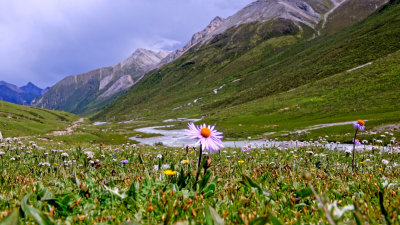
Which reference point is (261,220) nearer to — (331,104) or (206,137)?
(206,137)

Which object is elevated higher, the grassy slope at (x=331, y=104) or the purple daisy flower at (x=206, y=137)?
the grassy slope at (x=331, y=104)

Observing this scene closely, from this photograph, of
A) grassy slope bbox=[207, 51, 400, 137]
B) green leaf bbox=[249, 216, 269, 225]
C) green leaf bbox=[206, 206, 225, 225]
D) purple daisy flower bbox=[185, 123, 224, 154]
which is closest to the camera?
green leaf bbox=[249, 216, 269, 225]

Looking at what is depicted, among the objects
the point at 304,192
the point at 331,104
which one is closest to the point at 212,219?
the point at 304,192

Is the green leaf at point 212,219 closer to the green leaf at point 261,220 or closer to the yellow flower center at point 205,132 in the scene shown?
the green leaf at point 261,220

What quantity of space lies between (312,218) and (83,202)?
113 inches

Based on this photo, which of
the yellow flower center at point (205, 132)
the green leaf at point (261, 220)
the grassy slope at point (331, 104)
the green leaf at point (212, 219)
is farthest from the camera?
the grassy slope at point (331, 104)

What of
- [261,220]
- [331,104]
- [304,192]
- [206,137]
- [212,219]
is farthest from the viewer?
[331,104]

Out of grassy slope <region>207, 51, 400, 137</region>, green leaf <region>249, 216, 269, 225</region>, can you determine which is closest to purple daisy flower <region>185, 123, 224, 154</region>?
green leaf <region>249, 216, 269, 225</region>

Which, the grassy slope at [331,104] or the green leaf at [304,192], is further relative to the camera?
the grassy slope at [331,104]

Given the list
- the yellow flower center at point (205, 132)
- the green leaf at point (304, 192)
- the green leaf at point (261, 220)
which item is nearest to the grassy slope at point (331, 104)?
the green leaf at point (304, 192)

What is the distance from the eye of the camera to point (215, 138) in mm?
3938

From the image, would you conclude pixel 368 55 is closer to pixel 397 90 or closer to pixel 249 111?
pixel 397 90

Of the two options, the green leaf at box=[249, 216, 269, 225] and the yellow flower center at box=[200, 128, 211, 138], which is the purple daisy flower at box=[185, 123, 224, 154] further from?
the green leaf at box=[249, 216, 269, 225]

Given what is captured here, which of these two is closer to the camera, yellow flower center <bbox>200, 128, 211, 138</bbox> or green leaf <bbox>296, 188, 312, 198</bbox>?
green leaf <bbox>296, 188, 312, 198</bbox>
